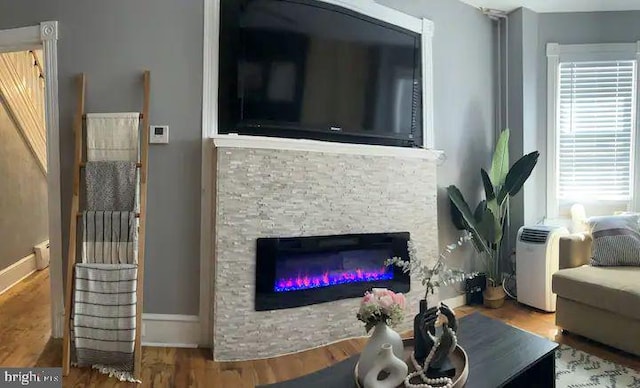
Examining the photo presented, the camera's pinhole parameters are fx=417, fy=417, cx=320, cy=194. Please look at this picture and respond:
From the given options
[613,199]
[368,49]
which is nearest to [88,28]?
[368,49]

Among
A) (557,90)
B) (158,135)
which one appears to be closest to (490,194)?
(557,90)

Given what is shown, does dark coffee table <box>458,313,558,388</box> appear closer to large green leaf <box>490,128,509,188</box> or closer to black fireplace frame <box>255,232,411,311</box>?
black fireplace frame <box>255,232,411,311</box>

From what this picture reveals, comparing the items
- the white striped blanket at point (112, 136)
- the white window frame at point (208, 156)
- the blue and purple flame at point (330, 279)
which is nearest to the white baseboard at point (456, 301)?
the blue and purple flame at point (330, 279)

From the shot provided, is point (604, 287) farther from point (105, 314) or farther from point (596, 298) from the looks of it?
point (105, 314)

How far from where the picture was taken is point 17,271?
386 centimetres

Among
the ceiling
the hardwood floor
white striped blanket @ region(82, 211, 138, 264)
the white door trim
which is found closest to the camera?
the hardwood floor

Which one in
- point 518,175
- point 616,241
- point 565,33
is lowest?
point 616,241

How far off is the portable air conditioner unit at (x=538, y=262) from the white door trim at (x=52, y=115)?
10.7 feet

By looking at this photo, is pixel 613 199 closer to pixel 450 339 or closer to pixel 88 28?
pixel 450 339

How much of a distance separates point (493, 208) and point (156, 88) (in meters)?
2.56

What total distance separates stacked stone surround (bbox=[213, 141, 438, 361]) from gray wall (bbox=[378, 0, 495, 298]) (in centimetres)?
52

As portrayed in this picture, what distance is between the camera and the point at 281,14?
2.55 m

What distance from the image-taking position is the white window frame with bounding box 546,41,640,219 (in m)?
3.52

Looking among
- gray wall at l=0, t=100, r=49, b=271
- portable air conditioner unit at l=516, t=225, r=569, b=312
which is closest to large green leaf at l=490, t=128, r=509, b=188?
portable air conditioner unit at l=516, t=225, r=569, b=312
